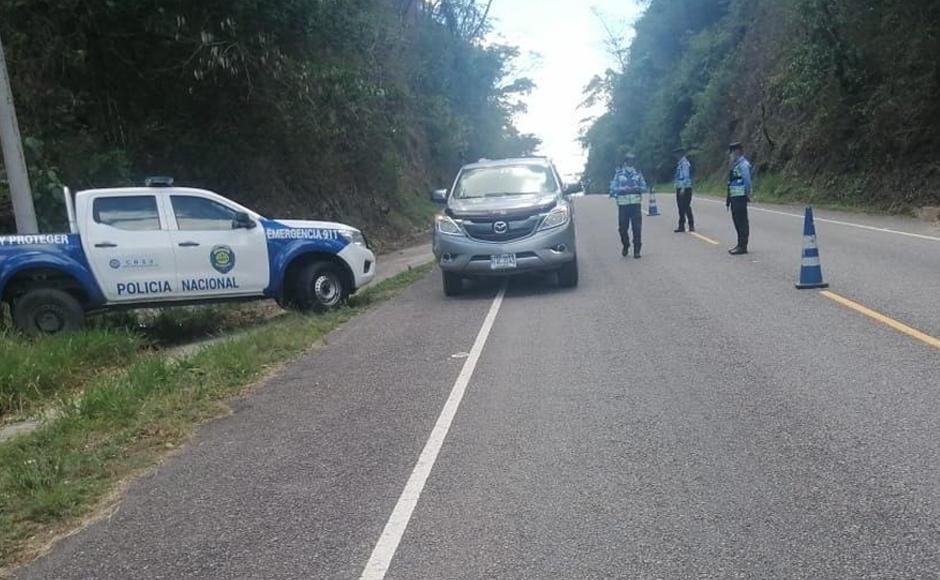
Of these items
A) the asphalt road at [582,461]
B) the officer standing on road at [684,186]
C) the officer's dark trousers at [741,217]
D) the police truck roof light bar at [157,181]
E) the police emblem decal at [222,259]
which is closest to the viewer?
the asphalt road at [582,461]

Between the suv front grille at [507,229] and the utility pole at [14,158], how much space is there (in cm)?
576

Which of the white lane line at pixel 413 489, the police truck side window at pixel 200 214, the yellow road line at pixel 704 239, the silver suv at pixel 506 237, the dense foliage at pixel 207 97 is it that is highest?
the dense foliage at pixel 207 97

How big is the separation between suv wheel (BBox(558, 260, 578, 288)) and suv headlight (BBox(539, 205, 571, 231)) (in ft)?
1.99

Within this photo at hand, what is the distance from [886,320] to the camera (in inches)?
322

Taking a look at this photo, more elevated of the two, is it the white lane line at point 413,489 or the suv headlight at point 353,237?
the suv headlight at point 353,237

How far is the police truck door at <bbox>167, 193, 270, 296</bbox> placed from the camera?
10609 mm

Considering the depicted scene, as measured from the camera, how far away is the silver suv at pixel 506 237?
11383 mm

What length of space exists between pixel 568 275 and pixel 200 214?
505 centimetres

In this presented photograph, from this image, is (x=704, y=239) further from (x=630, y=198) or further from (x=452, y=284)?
(x=452, y=284)

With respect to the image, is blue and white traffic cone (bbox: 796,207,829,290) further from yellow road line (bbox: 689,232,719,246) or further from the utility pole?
the utility pole

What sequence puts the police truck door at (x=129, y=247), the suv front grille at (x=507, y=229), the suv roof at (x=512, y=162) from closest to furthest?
the police truck door at (x=129, y=247) < the suv front grille at (x=507, y=229) < the suv roof at (x=512, y=162)

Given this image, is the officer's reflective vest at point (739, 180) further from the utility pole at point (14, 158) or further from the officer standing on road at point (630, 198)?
the utility pole at point (14, 158)

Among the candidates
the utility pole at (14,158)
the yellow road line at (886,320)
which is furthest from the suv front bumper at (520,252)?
the utility pole at (14,158)

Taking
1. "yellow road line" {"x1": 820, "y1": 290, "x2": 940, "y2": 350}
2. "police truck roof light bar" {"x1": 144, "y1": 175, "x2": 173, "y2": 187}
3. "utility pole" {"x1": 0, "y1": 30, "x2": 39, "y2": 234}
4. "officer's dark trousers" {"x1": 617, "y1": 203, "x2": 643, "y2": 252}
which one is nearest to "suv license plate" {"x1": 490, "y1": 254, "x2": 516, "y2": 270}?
"yellow road line" {"x1": 820, "y1": 290, "x2": 940, "y2": 350}
